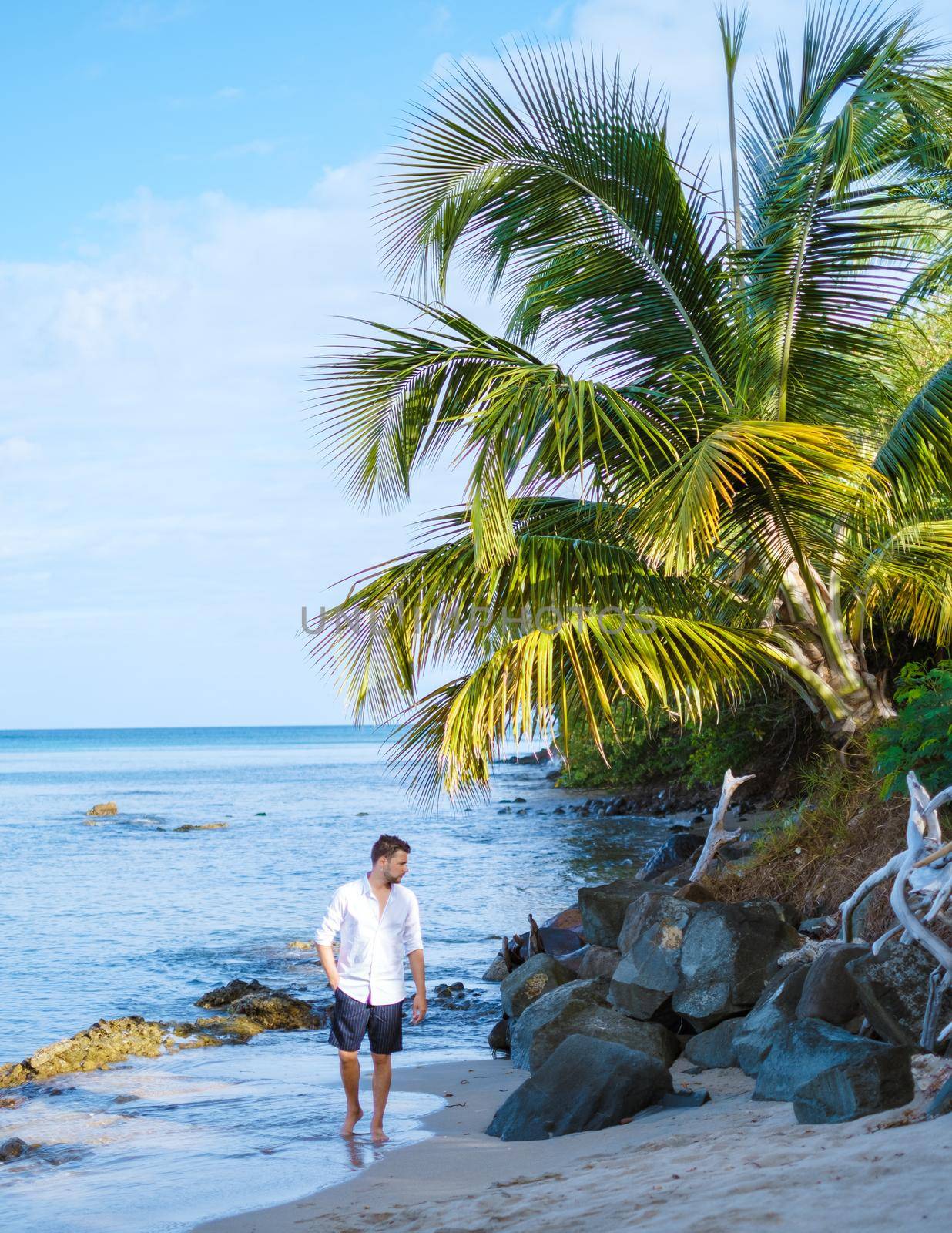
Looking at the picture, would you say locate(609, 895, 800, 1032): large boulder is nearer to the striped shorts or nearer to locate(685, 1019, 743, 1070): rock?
locate(685, 1019, 743, 1070): rock

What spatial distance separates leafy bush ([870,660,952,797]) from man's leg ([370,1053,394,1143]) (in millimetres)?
4067

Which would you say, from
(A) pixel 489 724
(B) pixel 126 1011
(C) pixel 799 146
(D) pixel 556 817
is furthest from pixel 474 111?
(D) pixel 556 817

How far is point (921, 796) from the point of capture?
6.67 meters

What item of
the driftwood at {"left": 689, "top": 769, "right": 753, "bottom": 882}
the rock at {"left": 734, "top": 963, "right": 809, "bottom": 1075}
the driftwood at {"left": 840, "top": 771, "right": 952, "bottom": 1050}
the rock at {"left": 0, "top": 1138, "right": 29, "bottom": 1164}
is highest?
the driftwood at {"left": 840, "top": 771, "right": 952, "bottom": 1050}

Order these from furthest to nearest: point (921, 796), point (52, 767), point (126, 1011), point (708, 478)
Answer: point (52, 767)
point (126, 1011)
point (708, 478)
point (921, 796)

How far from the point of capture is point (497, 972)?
12.2 metres

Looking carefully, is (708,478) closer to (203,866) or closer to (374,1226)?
(374,1226)

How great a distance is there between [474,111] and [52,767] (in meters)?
77.7

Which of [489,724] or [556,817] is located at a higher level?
[489,724]

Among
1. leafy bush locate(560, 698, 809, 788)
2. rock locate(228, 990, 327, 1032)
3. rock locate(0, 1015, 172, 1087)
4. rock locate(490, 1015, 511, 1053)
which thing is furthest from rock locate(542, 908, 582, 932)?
rock locate(0, 1015, 172, 1087)

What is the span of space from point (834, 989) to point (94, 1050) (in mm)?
6198

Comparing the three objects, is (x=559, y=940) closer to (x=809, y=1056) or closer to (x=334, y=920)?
(x=334, y=920)

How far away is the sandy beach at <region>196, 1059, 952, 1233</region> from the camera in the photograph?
4.08 m

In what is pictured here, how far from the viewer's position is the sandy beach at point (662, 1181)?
408 cm
